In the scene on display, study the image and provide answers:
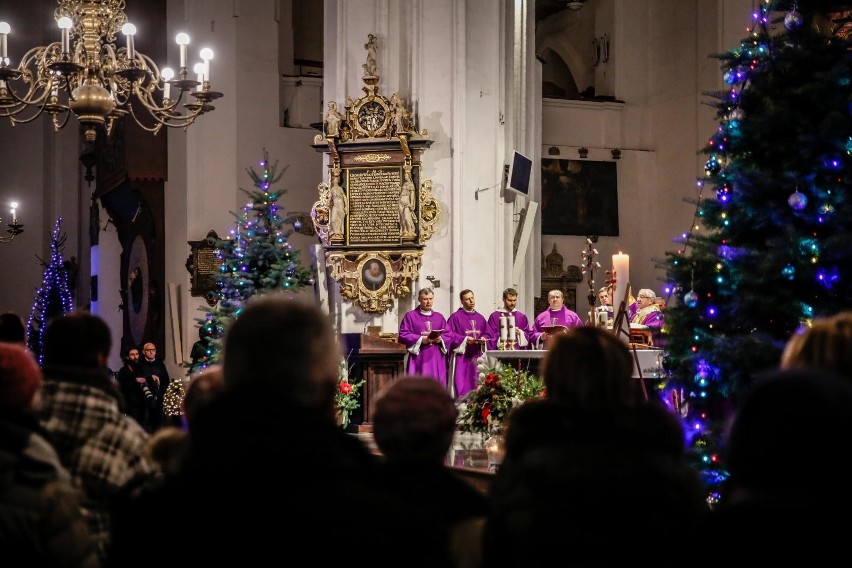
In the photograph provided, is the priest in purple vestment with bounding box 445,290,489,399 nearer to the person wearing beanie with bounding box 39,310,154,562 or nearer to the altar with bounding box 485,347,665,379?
the altar with bounding box 485,347,665,379

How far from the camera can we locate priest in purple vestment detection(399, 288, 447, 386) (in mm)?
14211

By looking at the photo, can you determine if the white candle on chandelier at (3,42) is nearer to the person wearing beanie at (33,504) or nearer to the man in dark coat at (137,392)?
the man in dark coat at (137,392)

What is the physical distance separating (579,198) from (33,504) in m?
20.9

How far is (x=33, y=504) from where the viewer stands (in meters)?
2.86

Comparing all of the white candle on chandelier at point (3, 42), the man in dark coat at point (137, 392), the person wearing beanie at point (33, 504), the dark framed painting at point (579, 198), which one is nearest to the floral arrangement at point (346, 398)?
the man in dark coat at point (137, 392)

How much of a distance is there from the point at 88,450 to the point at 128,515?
116 cm

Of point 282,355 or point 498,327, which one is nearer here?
point 282,355

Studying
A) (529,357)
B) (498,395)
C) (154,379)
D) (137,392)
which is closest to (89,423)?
(498,395)

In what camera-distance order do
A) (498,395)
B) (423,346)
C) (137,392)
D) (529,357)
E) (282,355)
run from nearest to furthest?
1. (282,355)
2. (498,395)
3. (529,357)
4. (423,346)
5. (137,392)

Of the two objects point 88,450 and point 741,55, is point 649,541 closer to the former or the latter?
point 88,450

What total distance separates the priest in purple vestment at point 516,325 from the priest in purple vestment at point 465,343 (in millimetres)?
101

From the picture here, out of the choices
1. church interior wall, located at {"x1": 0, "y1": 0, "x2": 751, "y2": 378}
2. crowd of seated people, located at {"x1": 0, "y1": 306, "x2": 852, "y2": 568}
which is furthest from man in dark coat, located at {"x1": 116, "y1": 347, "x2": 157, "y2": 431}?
crowd of seated people, located at {"x1": 0, "y1": 306, "x2": 852, "y2": 568}

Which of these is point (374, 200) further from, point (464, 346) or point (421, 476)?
point (421, 476)

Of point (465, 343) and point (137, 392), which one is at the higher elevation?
point (465, 343)
